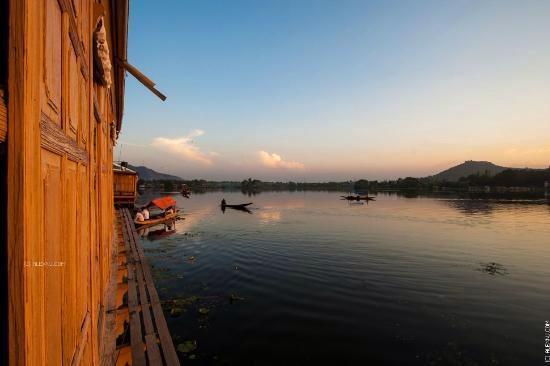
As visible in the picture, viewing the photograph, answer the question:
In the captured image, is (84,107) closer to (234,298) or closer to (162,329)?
(162,329)

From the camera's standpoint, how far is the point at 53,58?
1796 millimetres

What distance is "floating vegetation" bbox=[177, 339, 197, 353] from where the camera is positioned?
9.28m

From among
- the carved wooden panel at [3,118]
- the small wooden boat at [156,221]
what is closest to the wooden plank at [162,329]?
the carved wooden panel at [3,118]

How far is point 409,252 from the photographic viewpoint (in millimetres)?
22156

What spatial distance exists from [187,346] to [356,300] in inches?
305

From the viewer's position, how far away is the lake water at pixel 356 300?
9336 millimetres

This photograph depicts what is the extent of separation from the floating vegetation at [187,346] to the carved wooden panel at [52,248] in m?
8.76

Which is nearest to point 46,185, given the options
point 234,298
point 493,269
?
point 234,298

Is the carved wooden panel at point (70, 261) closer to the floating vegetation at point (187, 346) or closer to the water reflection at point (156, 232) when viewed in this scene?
the floating vegetation at point (187, 346)

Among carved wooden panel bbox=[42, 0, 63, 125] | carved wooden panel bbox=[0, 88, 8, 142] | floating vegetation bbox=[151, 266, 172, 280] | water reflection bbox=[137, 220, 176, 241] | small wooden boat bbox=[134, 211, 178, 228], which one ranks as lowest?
floating vegetation bbox=[151, 266, 172, 280]

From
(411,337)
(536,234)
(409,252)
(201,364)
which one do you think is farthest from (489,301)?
(536,234)

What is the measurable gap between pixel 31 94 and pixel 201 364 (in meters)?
9.69

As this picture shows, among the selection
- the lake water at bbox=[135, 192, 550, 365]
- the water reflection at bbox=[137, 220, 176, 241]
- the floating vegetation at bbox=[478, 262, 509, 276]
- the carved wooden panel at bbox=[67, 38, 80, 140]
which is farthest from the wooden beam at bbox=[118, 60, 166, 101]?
the water reflection at bbox=[137, 220, 176, 241]

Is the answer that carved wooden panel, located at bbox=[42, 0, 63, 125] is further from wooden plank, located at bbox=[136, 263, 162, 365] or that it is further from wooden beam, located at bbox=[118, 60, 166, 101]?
wooden beam, located at bbox=[118, 60, 166, 101]
